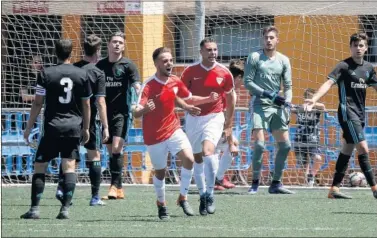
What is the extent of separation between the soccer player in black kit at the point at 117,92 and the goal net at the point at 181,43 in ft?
10.5

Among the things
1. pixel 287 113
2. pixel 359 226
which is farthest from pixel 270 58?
pixel 359 226

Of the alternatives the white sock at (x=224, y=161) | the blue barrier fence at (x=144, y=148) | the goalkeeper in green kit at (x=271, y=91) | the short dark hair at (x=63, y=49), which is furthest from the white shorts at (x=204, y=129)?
the blue barrier fence at (x=144, y=148)

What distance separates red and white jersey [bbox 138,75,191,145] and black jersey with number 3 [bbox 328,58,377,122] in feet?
10.1

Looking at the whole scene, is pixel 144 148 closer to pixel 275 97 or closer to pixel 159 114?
pixel 275 97

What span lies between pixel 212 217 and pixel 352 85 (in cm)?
334

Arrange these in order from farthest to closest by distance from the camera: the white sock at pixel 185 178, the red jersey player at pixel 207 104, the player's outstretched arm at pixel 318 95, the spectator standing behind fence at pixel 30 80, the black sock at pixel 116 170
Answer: the spectator standing behind fence at pixel 30 80
the black sock at pixel 116 170
the red jersey player at pixel 207 104
the player's outstretched arm at pixel 318 95
the white sock at pixel 185 178

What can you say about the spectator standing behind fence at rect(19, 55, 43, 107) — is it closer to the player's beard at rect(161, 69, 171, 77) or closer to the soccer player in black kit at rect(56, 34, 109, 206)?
the soccer player in black kit at rect(56, 34, 109, 206)

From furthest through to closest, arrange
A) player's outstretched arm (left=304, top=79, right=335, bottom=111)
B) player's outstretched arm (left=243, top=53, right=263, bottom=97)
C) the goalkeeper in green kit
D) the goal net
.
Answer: the goal net, the goalkeeper in green kit, player's outstretched arm (left=243, top=53, right=263, bottom=97), player's outstretched arm (left=304, top=79, right=335, bottom=111)

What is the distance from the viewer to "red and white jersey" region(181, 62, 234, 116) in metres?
12.7

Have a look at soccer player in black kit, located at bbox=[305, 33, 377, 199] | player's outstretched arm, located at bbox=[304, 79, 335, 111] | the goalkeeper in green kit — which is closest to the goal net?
the goalkeeper in green kit

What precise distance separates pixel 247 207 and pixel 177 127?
1634 mm

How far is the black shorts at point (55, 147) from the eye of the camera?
11570 mm

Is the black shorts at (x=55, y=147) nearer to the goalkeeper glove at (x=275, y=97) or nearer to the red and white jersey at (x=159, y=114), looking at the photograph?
the red and white jersey at (x=159, y=114)

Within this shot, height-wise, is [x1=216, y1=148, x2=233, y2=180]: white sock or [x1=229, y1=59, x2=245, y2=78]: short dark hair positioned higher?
[x1=229, y1=59, x2=245, y2=78]: short dark hair
